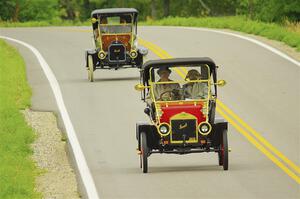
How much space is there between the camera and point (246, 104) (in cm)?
2330

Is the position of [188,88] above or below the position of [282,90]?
above

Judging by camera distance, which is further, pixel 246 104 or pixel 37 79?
pixel 37 79

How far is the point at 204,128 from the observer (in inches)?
613

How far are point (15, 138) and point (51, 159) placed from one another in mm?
1604

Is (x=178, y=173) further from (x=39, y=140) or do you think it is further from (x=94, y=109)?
(x=94, y=109)

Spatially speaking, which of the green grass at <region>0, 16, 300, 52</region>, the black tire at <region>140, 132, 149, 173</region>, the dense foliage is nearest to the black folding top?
the black tire at <region>140, 132, 149, 173</region>

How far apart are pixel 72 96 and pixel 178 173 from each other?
1000 centimetres

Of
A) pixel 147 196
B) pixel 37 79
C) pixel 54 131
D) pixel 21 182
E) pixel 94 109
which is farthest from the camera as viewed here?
pixel 37 79

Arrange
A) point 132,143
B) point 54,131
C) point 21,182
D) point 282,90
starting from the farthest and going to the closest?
point 282,90 → point 54,131 → point 132,143 → point 21,182

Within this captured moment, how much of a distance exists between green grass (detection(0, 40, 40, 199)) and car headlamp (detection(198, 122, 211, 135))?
2.66 m

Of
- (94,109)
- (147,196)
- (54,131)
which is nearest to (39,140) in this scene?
(54,131)

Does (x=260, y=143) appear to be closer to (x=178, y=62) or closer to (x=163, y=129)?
(x=178, y=62)

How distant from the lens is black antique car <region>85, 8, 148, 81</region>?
28.5 metres

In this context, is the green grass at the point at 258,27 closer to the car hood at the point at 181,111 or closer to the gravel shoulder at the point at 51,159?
the gravel shoulder at the point at 51,159
